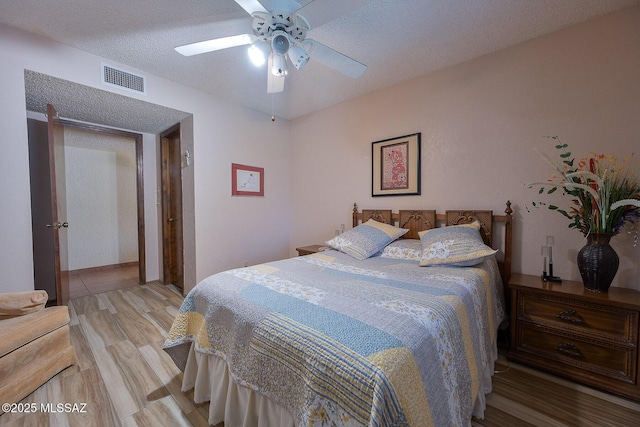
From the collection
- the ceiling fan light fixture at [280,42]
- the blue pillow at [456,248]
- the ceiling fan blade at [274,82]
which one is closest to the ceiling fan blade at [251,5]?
the ceiling fan light fixture at [280,42]

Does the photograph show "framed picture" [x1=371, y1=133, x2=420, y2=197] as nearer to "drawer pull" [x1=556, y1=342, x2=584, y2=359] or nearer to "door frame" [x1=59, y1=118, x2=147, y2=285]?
"drawer pull" [x1=556, y1=342, x2=584, y2=359]

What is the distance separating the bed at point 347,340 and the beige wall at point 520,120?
1.75 ft

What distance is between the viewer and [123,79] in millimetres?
2367

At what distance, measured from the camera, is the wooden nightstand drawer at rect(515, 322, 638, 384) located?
1.49 metres

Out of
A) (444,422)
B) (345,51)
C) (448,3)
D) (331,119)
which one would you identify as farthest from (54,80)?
(444,422)

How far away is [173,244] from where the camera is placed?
365 cm

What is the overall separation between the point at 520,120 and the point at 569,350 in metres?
1.75

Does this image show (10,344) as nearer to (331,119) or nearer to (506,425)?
(506,425)

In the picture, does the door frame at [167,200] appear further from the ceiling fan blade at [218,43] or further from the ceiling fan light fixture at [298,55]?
the ceiling fan light fixture at [298,55]

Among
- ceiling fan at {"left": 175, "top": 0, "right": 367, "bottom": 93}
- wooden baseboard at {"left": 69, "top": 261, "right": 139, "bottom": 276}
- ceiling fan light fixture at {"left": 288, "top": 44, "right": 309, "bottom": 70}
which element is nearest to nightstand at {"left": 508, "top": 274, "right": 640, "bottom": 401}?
ceiling fan at {"left": 175, "top": 0, "right": 367, "bottom": 93}

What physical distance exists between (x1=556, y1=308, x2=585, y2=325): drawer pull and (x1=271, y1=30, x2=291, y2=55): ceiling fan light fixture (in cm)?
252

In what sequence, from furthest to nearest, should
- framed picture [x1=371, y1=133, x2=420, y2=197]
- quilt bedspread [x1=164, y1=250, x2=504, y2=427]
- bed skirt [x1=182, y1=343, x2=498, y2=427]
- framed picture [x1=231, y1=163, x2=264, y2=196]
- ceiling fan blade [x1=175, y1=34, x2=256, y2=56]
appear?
framed picture [x1=231, y1=163, x2=264, y2=196], framed picture [x1=371, y1=133, x2=420, y2=197], ceiling fan blade [x1=175, y1=34, x2=256, y2=56], bed skirt [x1=182, y1=343, x2=498, y2=427], quilt bedspread [x1=164, y1=250, x2=504, y2=427]

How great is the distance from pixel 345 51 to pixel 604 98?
1952 mm

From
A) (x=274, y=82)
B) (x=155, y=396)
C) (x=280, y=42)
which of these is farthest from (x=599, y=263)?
(x=155, y=396)
